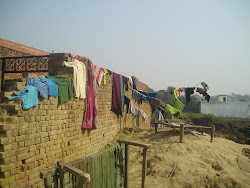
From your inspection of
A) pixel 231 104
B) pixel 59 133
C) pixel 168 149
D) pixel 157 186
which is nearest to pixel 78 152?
pixel 59 133

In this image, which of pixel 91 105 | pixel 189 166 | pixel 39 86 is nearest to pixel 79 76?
pixel 91 105

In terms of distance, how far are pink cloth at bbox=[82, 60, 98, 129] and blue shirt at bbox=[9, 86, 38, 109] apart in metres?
2.37

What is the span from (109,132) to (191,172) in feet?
13.0

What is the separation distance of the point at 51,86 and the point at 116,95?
4.66 m

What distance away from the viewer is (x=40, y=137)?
Result: 4.28m

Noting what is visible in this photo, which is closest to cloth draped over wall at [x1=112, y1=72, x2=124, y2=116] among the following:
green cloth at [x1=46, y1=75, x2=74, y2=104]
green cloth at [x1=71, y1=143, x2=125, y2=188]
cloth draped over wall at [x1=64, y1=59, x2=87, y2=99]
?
cloth draped over wall at [x1=64, y1=59, x2=87, y2=99]

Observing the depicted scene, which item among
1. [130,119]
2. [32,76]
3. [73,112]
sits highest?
[32,76]

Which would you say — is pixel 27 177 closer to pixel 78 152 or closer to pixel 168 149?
pixel 78 152

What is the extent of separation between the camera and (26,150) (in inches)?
152

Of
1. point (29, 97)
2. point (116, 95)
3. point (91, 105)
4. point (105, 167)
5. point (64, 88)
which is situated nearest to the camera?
point (105, 167)

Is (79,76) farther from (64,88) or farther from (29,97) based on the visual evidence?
(29,97)

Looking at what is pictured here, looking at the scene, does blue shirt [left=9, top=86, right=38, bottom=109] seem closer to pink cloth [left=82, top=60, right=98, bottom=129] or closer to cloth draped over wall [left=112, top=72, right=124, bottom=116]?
pink cloth [left=82, top=60, right=98, bottom=129]

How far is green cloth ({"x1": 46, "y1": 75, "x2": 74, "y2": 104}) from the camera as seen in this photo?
493 centimetres

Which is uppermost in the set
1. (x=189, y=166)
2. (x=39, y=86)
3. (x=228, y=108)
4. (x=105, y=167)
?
(x=39, y=86)
